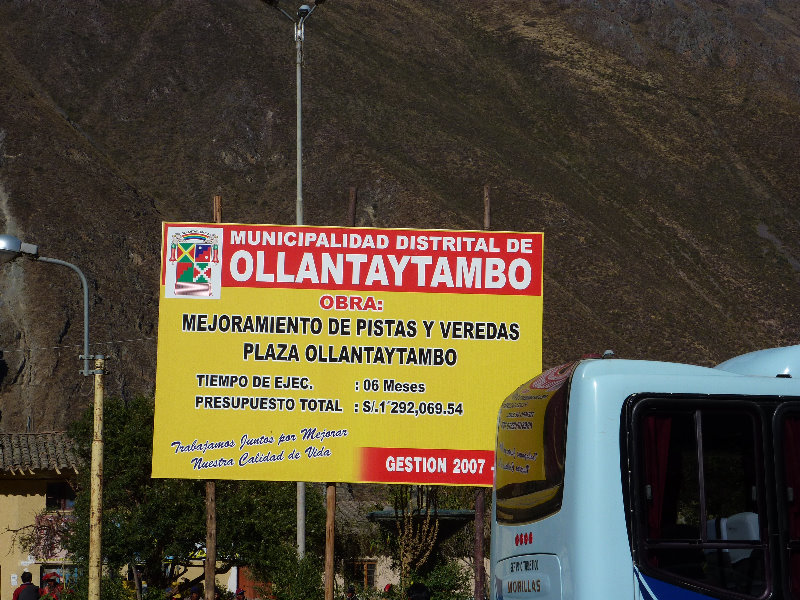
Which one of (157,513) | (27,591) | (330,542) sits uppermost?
(157,513)

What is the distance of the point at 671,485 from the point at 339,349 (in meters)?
7.90

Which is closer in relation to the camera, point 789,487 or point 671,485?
point 671,485

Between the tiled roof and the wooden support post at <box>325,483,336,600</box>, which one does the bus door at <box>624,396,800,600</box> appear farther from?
the tiled roof

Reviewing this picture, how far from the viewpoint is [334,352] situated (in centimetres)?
1645

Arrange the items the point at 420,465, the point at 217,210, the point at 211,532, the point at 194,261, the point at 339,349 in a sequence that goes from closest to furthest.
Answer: the point at 420,465 → the point at 339,349 → the point at 194,261 → the point at 211,532 → the point at 217,210

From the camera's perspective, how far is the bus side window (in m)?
9.03

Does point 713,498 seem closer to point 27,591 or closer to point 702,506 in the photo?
point 702,506

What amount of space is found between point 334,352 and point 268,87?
83362 millimetres

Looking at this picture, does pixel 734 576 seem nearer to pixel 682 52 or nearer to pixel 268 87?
pixel 268 87

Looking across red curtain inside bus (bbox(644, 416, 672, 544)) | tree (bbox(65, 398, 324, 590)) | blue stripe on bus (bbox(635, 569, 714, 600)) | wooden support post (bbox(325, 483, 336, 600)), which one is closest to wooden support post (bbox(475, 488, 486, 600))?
wooden support post (bbox(325, 483, 336, 600))

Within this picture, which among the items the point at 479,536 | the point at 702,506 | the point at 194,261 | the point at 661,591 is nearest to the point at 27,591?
the point at 194,261

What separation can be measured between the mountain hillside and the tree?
104 feet

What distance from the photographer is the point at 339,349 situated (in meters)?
16.5

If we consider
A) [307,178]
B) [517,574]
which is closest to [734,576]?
[517,574]
